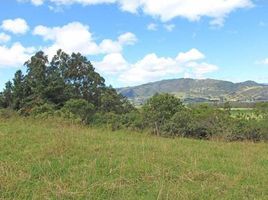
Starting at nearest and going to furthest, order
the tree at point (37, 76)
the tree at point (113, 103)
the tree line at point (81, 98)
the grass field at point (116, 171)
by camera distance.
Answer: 1. the grass field at point (116, 171)
2. the tree line at point (81, 98)
3. the tree at point (37, 76)
4. the tree at point (113, 103)

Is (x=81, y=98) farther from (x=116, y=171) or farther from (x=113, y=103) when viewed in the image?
(x=116, y=171)

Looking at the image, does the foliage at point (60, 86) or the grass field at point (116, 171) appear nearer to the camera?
the grass field at point (116, 171)

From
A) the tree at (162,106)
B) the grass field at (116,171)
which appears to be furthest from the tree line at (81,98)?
the grass field at (116,171)

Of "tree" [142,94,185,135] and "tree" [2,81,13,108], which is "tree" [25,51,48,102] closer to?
"tree" [2,81,13,108]

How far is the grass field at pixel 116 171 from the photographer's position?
5.63 metres

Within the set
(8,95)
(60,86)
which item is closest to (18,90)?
(8,95)

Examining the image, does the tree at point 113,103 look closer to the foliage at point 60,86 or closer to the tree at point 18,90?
the foliage at point 60,86

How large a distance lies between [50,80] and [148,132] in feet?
90.7

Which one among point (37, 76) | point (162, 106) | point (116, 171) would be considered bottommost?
point (116, 171)

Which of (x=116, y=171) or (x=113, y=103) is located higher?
(x=113, y=103)

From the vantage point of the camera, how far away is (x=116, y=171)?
6.65m

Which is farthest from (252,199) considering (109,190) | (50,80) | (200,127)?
(50,80)

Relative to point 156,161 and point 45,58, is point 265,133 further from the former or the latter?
point 45,58

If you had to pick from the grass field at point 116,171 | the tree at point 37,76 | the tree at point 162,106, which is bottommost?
the grass field at point 116,171
